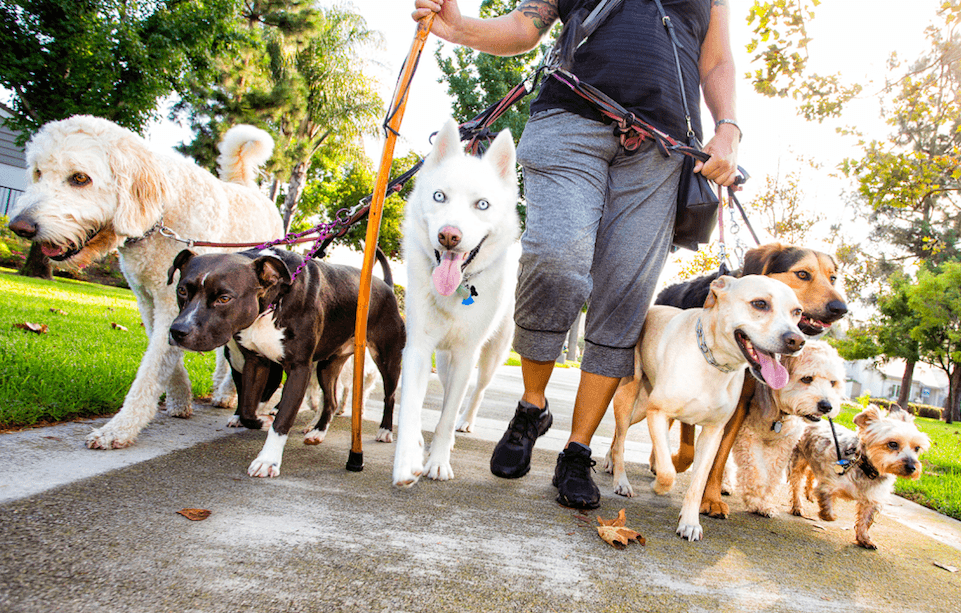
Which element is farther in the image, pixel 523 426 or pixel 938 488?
pixel 938 488

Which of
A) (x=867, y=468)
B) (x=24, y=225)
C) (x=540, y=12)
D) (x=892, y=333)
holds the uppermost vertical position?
(x=892, y=333)

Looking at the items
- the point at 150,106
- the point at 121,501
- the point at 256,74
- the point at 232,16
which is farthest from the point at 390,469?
the point at 256,74

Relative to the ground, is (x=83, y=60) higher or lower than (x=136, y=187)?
higher

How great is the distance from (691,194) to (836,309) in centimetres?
125

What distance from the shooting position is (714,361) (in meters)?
2.66

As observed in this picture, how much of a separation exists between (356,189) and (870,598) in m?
33.6

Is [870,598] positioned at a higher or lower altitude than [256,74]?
lower

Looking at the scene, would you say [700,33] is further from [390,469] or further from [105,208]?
[105,208]

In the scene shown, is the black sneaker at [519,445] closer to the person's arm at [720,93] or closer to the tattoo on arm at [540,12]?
the person's arm at [720,93]

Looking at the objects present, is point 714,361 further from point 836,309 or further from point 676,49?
point 676,49

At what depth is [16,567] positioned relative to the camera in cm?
133

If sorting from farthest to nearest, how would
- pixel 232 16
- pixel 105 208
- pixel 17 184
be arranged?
pixel 17 184 < pixel 232 16 < pixel 105 208

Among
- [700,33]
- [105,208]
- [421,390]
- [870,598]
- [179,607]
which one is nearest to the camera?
[179,607]

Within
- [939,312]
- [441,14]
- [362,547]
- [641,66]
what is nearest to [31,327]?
[441,14]
